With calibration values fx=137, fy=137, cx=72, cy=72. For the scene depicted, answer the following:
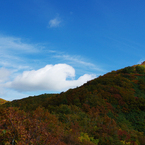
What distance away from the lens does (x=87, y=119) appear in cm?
1238

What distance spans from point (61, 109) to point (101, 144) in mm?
5912

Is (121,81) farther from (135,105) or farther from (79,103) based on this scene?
(79,103)

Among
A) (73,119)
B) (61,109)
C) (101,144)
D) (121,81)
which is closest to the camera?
(101,144)

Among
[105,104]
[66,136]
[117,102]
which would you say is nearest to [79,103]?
[105,104]

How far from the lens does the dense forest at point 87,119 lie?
5618mm

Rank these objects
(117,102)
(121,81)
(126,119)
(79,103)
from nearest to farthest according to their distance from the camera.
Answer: (126,119), (79,103), (117,102), (121,81)

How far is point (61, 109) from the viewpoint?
14.3 metres

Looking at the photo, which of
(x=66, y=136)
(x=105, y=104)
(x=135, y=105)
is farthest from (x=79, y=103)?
(x=66, y=136)

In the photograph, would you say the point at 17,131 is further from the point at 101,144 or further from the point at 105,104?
the point at 105,104

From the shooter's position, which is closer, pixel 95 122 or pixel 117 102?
pixel 95 122

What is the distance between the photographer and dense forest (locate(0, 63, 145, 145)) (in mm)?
5618

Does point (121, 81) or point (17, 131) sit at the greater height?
point (121, 81)

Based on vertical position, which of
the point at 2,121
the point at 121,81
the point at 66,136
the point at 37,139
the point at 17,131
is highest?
the point at 121,81

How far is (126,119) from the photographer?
15961 millimetres
